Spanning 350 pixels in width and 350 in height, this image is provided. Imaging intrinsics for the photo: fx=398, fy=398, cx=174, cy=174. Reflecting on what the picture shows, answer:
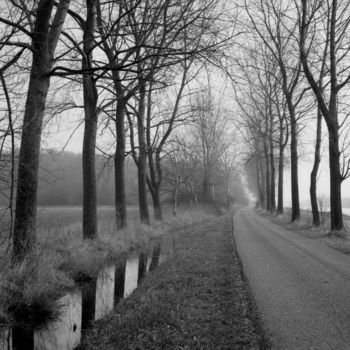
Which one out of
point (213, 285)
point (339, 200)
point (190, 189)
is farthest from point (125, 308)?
point (190, 189)

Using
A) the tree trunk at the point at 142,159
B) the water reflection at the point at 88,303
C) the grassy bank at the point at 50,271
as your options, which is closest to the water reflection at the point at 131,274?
the grassy bank at the point at 50,271

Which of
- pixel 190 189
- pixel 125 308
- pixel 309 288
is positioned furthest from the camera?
pixel 190 189

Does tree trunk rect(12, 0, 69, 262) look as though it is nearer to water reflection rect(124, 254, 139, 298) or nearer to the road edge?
water reflection rect(124, 254, 139, 298)

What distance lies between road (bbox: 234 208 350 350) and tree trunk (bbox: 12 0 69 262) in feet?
15.6

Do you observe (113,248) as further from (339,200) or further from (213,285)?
(339,200)

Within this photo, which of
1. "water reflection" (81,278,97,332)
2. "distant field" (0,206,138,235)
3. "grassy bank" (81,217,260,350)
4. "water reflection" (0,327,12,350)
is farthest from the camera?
"distant field" (0,206,138,235)

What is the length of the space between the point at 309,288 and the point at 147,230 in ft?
40.4

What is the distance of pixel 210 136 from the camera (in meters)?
47.1

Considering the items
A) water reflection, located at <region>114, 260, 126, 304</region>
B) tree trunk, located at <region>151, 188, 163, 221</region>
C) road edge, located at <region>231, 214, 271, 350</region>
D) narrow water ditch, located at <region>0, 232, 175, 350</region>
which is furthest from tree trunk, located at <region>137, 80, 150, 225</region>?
road edge, located at <region>231, 214, 271, 350</region>

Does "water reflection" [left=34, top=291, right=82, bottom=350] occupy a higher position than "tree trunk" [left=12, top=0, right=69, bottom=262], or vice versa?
"tree trunk" [left=12, top=0, right=69, bottom=262]

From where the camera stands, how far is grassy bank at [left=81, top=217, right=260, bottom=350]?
207 inches

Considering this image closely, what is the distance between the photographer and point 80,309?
7.57 metres

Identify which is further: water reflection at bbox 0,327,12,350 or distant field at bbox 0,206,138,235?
distant field at bbox 0,206,138,235

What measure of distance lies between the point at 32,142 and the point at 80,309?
3564 millimetres
